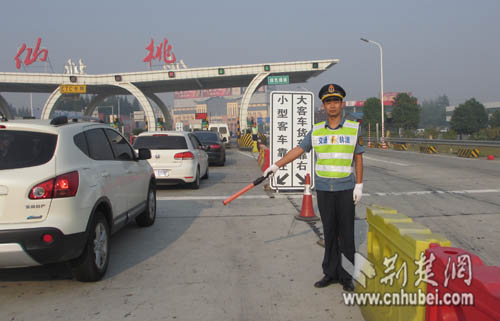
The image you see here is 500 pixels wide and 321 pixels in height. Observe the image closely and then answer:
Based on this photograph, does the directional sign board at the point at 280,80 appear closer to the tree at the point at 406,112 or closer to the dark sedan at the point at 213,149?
the dark sedan at the point at 213,149

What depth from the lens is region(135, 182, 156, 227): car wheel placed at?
6.89 metres

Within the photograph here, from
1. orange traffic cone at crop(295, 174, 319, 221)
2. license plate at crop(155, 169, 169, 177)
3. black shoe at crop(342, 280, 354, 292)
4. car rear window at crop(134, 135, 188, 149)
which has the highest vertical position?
car rear window at crop(134, 135, 188, 149)

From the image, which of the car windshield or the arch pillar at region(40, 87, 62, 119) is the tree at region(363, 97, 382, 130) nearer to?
the arch pillar at region(40, 87, 62, 119)

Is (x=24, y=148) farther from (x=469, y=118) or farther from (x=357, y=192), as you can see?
(x=469, y=118)

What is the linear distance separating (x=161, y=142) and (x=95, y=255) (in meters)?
6.88

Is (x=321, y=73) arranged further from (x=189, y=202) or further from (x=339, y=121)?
(x=339, y=121)

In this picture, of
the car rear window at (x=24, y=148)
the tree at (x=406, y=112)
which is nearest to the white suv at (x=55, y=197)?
the car rear window at (x=24, y=148)

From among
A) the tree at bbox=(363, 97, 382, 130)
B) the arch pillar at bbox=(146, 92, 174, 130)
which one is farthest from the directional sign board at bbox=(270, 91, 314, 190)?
the tree at bbox=(363, 97, 382, 130)

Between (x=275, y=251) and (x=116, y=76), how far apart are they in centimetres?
4806

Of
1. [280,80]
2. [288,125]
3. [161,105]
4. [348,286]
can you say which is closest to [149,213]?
[348,286]

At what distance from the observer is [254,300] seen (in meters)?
3.93

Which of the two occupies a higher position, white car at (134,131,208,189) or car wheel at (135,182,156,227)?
white car at (134,131,208,189)

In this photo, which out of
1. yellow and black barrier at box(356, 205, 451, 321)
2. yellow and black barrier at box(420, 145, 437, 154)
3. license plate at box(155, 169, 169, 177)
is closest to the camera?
yellow and black barrier at box(356, 205, 451, 321)

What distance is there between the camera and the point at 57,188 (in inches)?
153
